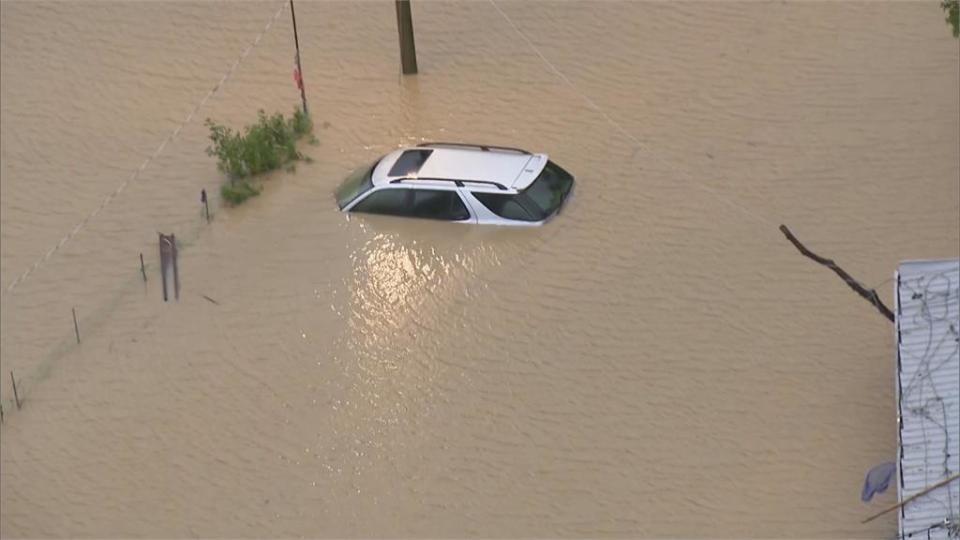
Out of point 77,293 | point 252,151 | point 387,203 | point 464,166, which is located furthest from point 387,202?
point 77,293

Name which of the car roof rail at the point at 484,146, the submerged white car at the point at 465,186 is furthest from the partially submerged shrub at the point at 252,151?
the car roof rail at the point at 484,146

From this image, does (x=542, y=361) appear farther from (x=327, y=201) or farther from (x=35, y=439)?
(x=35, y=439)

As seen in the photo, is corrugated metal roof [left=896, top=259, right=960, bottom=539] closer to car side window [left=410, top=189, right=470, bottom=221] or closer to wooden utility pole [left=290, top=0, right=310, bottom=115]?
car side window [left=410, top=189, right=470, bottom=221]

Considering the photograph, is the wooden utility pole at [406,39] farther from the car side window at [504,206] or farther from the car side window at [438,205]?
the car side window at [504,206]

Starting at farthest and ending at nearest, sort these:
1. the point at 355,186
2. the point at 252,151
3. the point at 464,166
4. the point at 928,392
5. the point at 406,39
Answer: the point at 406,39
the point at 252,151
the point at 355,186
the point at 464,166
the point at 928,392

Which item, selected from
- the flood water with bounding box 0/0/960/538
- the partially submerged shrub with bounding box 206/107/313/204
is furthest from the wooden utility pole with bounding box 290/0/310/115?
the partially submerged shrub with bounding box 206/107/313/204

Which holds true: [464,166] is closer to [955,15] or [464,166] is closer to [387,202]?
[387,202]
